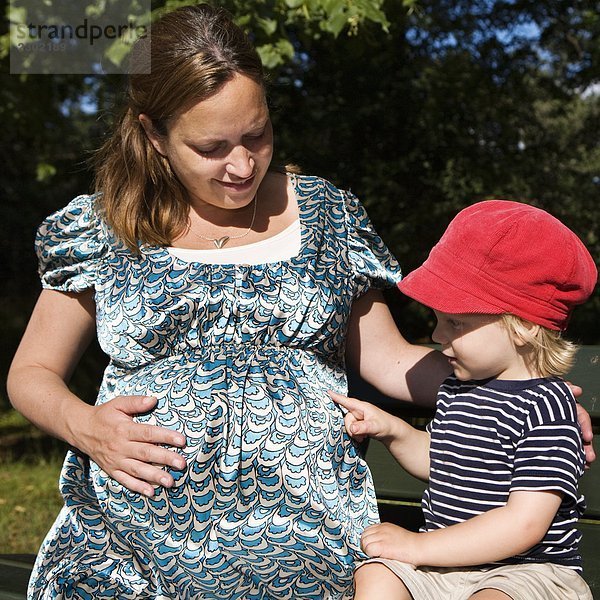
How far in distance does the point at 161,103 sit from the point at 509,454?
1156 mm

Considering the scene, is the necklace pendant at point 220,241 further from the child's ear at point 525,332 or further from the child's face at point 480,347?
the child's ear at point 525,332

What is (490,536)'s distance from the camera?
1885 millimetres

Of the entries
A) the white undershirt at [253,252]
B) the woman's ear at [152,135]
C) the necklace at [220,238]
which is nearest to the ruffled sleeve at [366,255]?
the white undershirt at [253,252]

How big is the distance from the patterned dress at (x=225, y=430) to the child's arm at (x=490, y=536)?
23 centimetres

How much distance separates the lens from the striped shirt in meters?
1.88

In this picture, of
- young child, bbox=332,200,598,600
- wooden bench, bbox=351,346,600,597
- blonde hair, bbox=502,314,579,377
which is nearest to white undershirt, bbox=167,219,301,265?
young child, bbox=332,200,598,600

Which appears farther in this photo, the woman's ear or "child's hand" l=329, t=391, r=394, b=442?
the woman's ear

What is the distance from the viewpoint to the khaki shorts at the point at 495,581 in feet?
6.18

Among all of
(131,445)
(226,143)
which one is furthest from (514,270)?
(131,445)

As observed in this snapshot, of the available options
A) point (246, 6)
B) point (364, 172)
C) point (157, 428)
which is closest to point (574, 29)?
point (364, 172)

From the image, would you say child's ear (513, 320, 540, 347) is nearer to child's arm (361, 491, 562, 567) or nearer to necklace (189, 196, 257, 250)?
child's arm (361, 491, 562, 567)

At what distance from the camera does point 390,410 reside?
2.59 meters

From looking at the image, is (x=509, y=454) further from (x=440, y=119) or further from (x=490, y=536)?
(x=440, y=119)

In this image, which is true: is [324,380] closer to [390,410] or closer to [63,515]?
[390,410]
